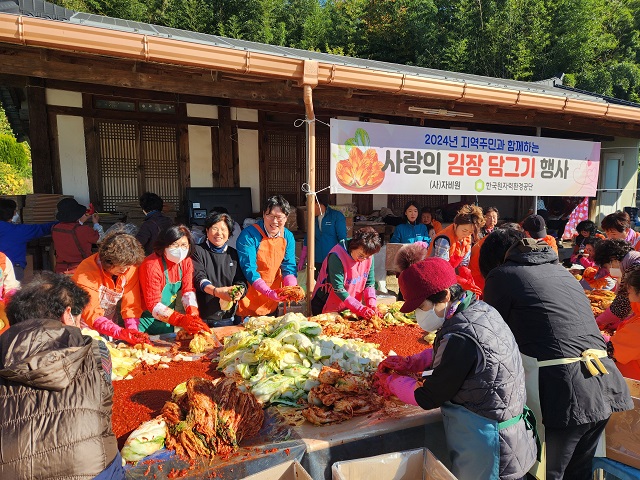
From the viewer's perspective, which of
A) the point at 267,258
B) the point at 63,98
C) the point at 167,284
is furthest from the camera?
the point at 63,98

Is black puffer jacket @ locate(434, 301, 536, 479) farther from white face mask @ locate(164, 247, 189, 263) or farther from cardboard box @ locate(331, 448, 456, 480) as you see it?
white face mask @ locate(164, 247, 189, 263)

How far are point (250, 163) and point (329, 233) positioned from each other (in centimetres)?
232

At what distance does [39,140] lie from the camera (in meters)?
5.81

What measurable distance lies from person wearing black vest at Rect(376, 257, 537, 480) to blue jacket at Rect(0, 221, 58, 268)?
199 inches

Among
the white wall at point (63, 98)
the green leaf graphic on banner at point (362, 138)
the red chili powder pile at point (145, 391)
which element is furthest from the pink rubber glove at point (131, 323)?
the white wall at point (63, 98)

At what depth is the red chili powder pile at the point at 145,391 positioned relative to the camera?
2.15 meters

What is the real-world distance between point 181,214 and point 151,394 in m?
4.73

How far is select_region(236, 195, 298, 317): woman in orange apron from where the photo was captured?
3889 mm

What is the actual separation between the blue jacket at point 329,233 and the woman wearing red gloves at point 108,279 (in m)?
3.01

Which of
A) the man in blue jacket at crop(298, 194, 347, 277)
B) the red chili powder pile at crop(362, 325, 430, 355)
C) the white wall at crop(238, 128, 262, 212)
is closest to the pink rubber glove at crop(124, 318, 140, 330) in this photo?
the red chili powder pile at crop(362, 325, 430, 355)

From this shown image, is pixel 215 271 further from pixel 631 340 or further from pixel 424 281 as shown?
pixel 631 340

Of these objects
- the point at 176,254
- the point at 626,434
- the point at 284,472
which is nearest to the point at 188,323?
the point at 176,254

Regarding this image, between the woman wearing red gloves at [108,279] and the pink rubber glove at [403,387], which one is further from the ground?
the woman wearing red gloves at [108,279]

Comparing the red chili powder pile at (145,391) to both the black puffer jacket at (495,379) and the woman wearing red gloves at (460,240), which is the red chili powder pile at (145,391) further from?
the woman wearing red gloves at (460,240)
